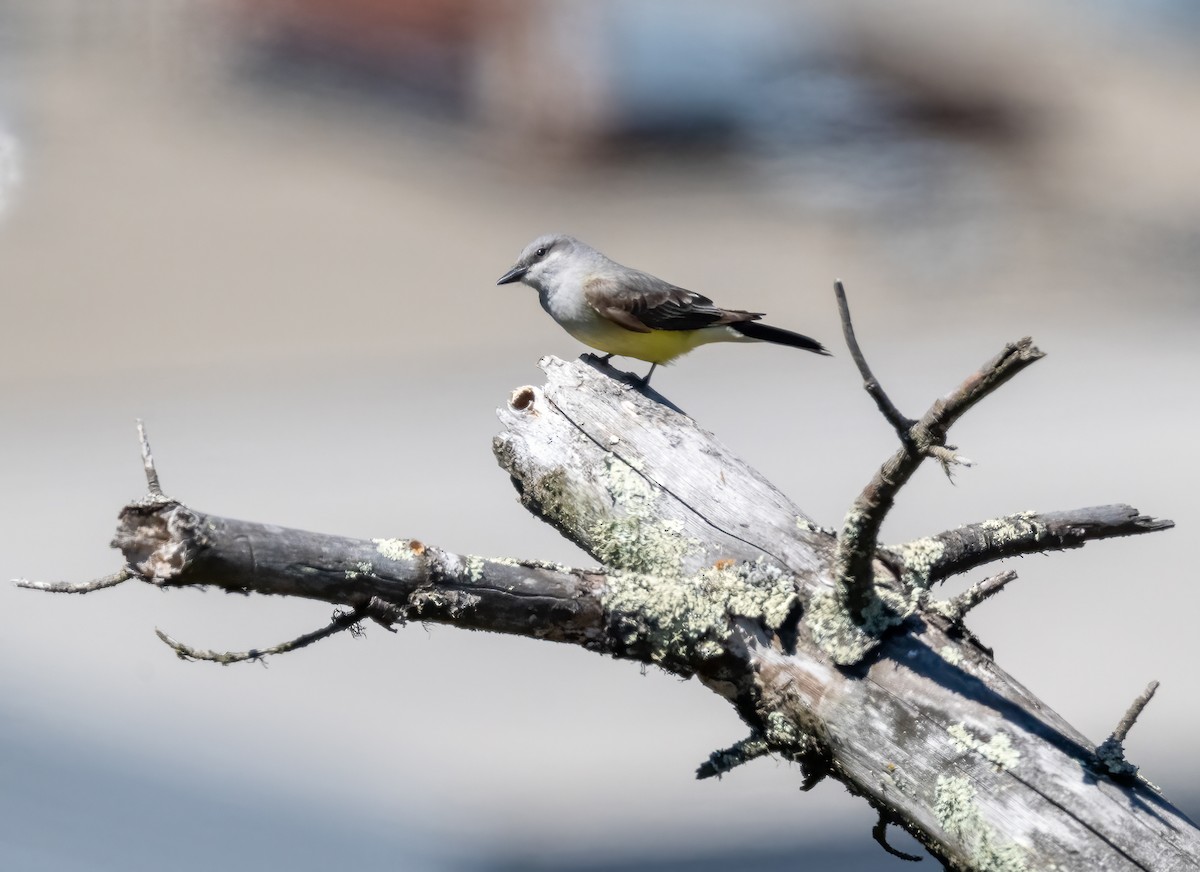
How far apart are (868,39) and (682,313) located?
12.9 m

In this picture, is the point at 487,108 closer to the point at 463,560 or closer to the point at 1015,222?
the point at 1015,222

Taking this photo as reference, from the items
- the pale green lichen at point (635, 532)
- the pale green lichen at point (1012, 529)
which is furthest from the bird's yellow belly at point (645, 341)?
the pale green lichen at point (1012, 529)

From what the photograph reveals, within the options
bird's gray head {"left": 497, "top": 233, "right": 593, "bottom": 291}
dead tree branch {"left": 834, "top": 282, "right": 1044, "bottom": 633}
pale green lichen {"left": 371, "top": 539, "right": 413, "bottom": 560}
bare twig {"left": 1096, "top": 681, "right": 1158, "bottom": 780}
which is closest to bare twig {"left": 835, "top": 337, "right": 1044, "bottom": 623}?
dead tree branch {"left": 834, "top": 282, "right": 1044, "bottom": 633}

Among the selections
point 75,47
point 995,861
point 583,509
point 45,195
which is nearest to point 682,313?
point 583,509

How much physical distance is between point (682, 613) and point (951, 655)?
20.9 inches

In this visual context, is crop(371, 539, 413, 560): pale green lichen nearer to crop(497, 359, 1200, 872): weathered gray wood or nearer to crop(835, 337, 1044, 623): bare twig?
crop(497, 359, 1200, 872): weathered gray wood

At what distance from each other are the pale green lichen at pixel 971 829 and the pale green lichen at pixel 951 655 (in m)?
0.25

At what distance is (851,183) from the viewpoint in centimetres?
1589

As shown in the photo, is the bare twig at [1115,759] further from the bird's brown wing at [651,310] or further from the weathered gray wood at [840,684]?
the bird's brown wing at [651,310]

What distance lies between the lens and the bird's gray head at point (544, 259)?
16.4 feet

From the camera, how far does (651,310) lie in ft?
15.1

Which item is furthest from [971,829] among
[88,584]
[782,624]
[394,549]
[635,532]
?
[88,584]

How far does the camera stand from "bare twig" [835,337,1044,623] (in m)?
2.03

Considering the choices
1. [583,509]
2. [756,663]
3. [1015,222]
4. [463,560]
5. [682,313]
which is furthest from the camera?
[1015,222]
